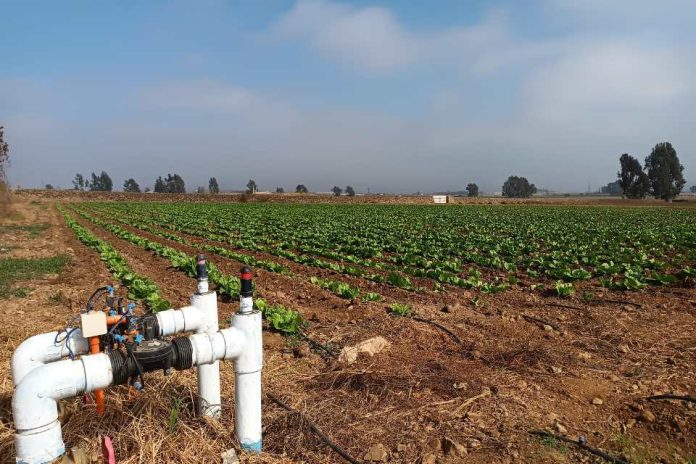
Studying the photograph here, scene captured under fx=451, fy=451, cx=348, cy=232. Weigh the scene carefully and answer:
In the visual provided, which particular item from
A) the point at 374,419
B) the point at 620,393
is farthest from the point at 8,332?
the point at 620,393

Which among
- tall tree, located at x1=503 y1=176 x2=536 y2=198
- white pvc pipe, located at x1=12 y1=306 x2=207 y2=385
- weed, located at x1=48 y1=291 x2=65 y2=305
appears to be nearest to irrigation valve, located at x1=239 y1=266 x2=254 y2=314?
white pvc pipe, located at x1=12 y1=306 x2=207 y2=385

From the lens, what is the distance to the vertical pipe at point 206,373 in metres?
3.65

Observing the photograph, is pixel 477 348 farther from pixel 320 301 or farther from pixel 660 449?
pixel 320 301

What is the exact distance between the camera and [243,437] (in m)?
3.32

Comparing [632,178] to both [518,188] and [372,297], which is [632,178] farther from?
[372,297]

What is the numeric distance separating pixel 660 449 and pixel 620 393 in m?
1.00

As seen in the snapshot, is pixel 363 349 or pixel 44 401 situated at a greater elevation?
pixel 44 401

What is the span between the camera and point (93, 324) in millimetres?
2969

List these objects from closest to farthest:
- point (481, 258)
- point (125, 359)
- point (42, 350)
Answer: point (125, 359) < point (42, 350) < point (481, 258)

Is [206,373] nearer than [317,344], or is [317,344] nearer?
[206,373]

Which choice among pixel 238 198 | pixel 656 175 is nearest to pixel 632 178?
pixel 656 175

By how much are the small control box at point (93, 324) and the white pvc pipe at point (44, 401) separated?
0.27 m

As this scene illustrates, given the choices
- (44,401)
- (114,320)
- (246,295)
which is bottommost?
(44,401)

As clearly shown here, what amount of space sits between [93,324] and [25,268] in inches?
435
